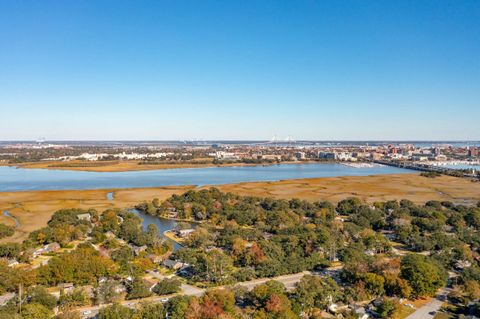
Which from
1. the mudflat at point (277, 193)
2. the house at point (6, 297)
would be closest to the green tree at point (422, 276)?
the house at point (6, 297)

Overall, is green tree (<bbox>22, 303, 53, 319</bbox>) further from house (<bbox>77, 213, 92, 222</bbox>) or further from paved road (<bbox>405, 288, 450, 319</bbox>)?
house (<bbox>77, 213, 92, 222</bbox>)

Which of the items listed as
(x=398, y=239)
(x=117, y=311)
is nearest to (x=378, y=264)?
(x=398, y=239)

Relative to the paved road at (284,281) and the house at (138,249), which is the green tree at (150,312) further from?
the house at (138,249)

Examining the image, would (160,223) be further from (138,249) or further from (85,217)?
(138,249)

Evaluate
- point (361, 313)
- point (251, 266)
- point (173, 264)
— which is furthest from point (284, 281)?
point (173, 264)

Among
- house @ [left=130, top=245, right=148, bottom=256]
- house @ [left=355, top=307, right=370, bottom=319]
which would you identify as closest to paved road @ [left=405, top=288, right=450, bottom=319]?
house @ [left=355, top=307, right=370, bottom=319]

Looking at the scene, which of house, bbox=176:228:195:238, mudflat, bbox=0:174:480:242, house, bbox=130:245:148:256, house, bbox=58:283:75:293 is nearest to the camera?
house, bbox=58:283:75:293

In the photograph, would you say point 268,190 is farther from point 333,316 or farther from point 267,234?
point 333,316
